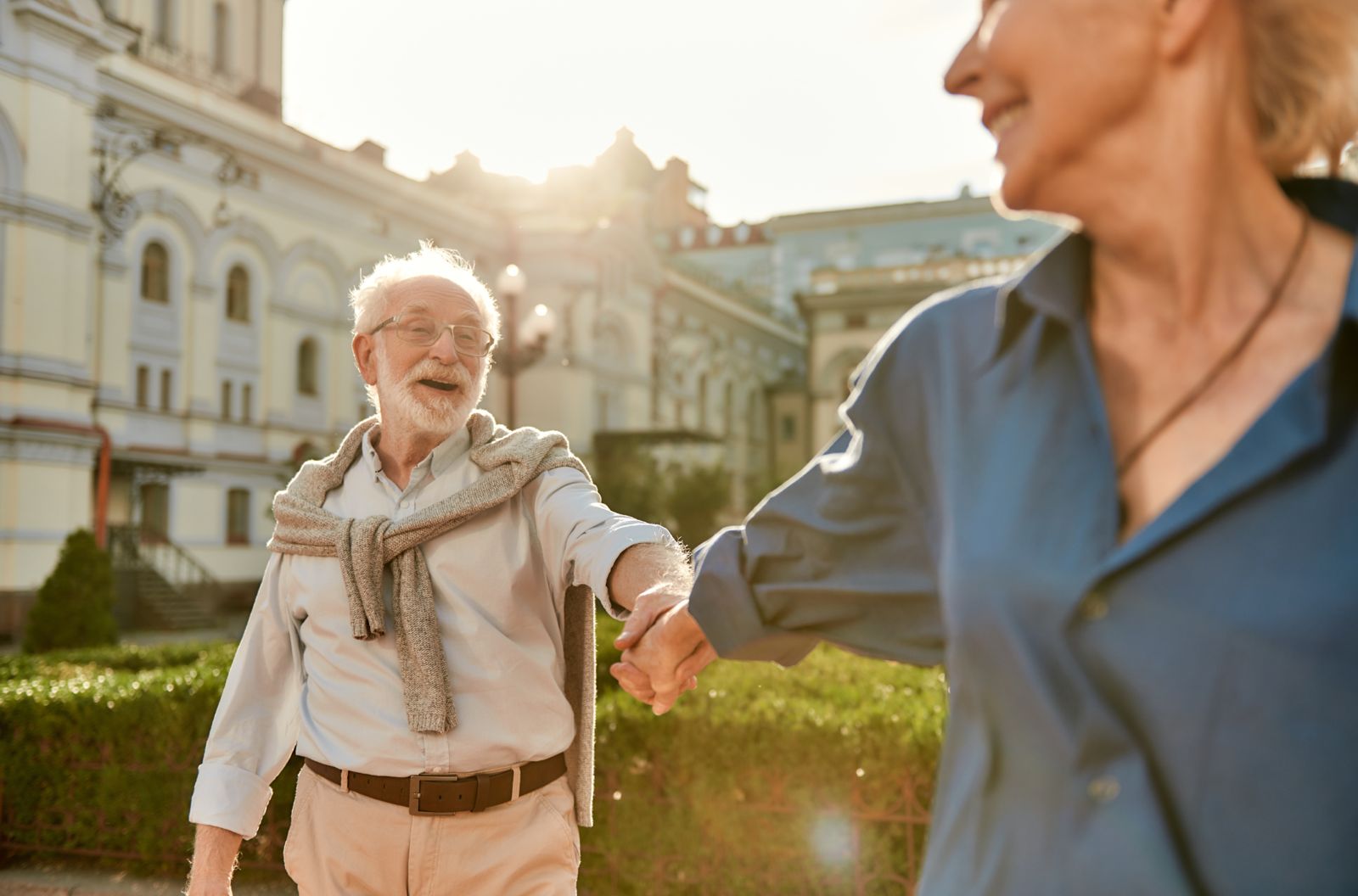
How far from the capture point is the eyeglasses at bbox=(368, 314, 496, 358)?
308cm

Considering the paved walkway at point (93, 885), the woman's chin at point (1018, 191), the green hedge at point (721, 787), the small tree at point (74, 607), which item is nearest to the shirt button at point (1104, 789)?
the woman's chin at point (1018, 191)

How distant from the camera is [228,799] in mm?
2943

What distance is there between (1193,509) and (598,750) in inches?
160

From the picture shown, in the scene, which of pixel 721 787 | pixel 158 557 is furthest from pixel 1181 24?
pixel 158 557

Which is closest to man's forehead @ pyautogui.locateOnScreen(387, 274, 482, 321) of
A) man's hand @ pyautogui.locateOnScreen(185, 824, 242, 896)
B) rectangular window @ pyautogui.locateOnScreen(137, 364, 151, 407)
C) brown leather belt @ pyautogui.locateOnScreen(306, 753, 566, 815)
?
brown leather belt @ pyautogui.locateOnScreen(306, 753, 566, 815)

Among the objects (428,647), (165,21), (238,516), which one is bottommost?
(428,647)

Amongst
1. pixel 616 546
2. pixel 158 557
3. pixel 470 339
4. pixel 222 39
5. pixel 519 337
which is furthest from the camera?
pixel 222 39

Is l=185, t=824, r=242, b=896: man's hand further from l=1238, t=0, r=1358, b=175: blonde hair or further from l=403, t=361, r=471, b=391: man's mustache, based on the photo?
l=1238, t=0, r=1358, b=175: blonde hair

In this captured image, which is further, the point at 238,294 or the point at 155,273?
the point at 238,294

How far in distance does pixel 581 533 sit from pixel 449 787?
0.65 metres

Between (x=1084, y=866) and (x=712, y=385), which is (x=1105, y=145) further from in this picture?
(x=712, y=385)

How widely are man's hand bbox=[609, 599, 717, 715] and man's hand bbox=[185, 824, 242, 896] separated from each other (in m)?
1.52

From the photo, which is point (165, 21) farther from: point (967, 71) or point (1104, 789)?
point (1104, 789)

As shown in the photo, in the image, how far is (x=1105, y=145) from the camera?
1149 mm
